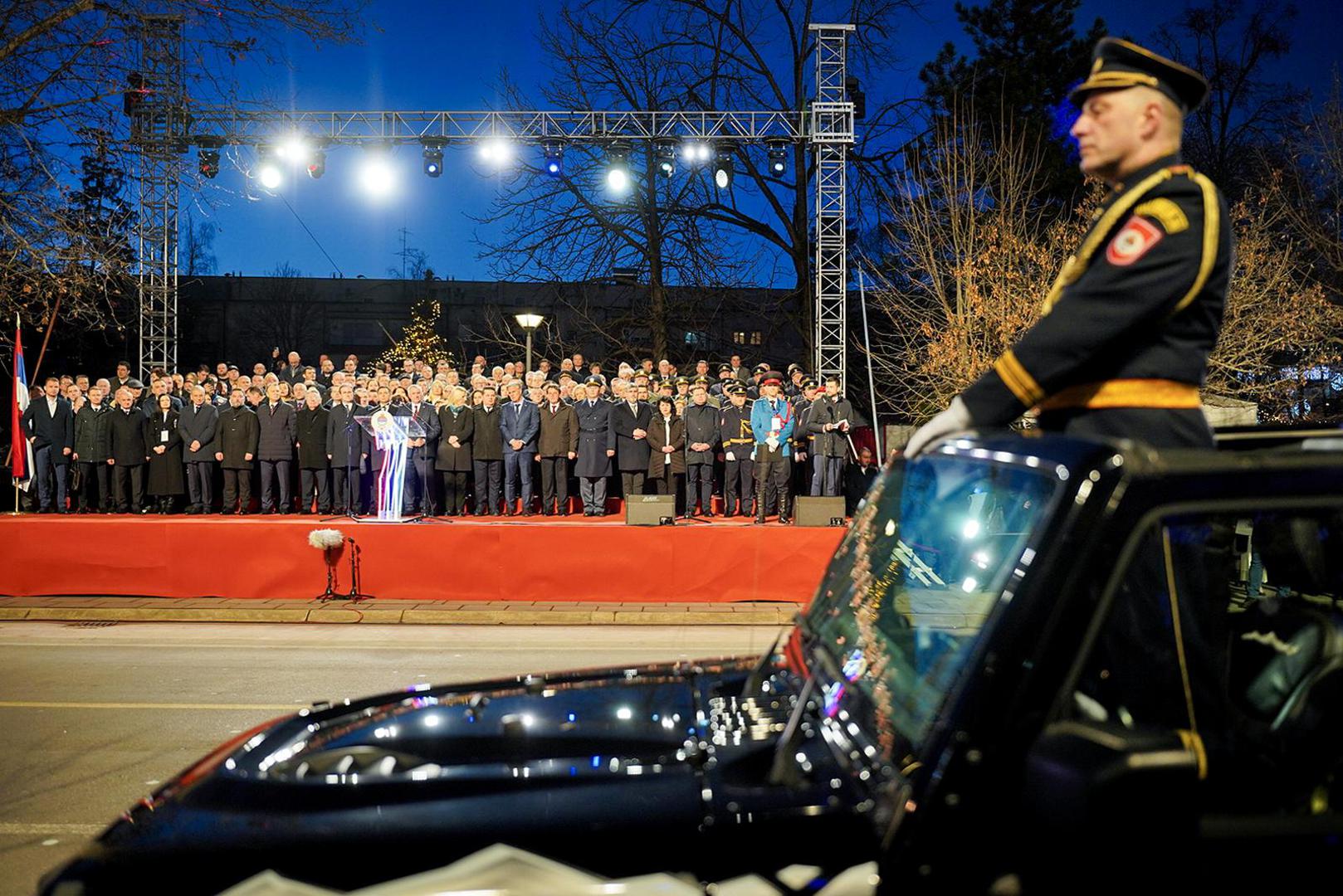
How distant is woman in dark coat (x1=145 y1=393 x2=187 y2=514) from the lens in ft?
57.5

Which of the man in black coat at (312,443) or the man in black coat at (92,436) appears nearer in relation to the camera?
the man in black coat at (312,443)

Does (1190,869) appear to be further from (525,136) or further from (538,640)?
(525,136)

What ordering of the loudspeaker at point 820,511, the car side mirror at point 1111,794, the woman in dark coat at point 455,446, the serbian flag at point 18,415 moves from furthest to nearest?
the woman in dark coat at point 455,446
the serbian flag at point 18,415
the loudspeaker at point 820,511
the car side mirror at point 1111,794

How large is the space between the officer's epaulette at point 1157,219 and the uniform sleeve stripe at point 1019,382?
0.60 feet

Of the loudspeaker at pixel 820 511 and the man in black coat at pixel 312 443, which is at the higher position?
the man in black coat at pixel 312 443

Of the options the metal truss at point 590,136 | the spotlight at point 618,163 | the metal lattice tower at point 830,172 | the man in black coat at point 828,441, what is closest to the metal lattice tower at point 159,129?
the metal truss at point 590,136

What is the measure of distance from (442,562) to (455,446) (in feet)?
17.1

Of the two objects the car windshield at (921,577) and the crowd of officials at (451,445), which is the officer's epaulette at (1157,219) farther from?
the crowd of officials at (451,445)

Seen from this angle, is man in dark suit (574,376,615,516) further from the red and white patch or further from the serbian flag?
the red and white patch

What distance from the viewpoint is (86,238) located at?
13234mm

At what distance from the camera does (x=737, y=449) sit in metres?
16.9

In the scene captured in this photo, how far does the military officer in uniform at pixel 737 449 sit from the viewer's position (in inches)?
663

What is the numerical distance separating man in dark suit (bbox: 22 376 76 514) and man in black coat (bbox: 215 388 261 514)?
2.77 meters

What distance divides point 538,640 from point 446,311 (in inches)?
1793
